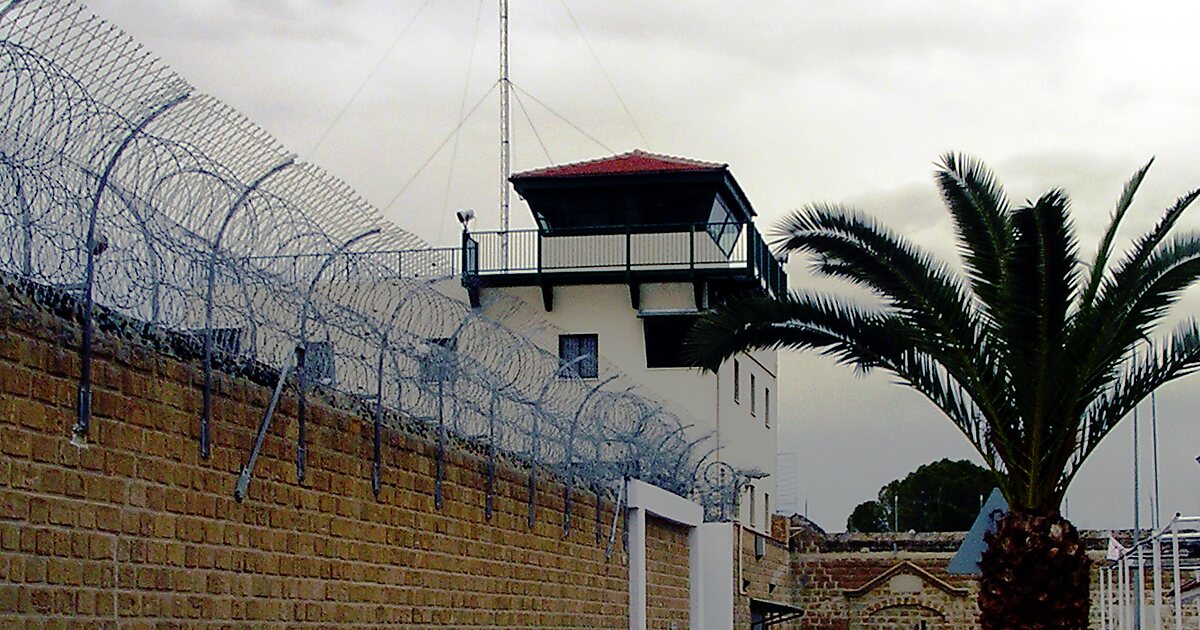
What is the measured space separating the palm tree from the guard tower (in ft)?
49.5

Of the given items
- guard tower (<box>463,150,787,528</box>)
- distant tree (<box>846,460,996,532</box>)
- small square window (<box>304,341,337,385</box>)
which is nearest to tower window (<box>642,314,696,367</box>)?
guard tower (<box>463,150,787,528</box>)

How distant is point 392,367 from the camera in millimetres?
10656

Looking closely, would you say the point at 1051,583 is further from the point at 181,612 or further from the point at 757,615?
the point at 757,615

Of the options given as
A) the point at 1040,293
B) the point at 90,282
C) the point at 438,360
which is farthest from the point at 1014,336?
the point at 90,282

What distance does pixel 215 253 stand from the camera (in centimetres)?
801

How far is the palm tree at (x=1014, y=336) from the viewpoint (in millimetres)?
13602

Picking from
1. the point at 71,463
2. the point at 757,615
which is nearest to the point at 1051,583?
the point at 71,463

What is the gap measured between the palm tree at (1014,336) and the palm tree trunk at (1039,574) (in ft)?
0.04

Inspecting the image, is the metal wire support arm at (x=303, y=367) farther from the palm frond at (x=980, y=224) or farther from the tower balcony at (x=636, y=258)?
the tower balcony at (x=636, y=258)

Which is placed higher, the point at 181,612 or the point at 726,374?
the point at 726,374

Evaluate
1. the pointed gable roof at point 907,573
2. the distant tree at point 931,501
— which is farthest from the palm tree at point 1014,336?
the distant tree at point 931,501

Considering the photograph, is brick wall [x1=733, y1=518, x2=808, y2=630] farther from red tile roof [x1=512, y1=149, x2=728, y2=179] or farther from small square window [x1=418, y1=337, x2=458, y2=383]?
small square window [x1=418, y1=337, x2=458, y2=383]

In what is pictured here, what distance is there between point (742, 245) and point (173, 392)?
2304 centimetres

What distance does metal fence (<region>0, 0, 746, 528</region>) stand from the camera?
21.4 feet
